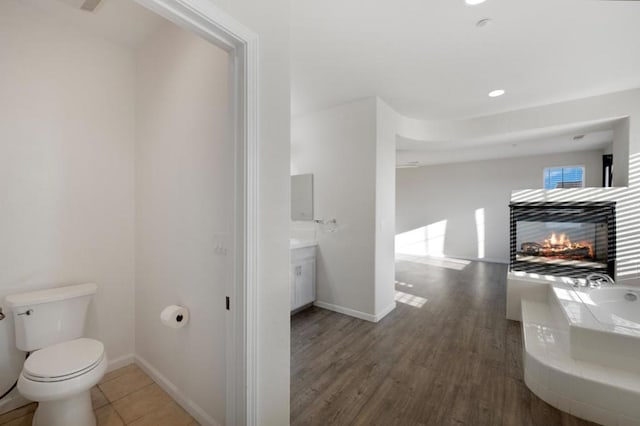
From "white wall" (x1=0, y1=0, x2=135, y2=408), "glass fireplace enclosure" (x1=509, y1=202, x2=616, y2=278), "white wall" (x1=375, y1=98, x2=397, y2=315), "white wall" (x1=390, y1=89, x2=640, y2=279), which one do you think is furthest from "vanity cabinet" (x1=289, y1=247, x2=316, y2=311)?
"white wall" (x1=390, y1=89, x2=640, y2=279)

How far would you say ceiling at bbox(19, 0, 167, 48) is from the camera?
6.04 ft

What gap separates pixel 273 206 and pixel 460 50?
2118mm

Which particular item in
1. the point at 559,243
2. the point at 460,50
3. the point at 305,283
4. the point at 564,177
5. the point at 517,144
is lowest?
the point at 305,283

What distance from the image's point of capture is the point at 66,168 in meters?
2.03

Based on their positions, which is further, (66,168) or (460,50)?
(460,50)

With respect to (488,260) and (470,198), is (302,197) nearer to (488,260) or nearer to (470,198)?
(470,198)

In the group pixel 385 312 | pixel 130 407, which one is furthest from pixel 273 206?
pixel 385 312

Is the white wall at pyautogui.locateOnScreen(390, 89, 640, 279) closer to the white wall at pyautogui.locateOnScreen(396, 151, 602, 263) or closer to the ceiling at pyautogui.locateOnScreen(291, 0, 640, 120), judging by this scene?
the ceiling at pyautogui.locateOnScreen(291, 0, 640, 120)

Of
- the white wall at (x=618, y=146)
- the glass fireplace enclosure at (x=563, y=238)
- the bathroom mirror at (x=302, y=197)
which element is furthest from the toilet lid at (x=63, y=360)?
the white wall at (x=618, y=146)

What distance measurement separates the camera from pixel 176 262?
1.93 metres

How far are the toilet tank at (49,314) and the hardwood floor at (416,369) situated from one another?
1.64m

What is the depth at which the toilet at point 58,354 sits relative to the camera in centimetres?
146

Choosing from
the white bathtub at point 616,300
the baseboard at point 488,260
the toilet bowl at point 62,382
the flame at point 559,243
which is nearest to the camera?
the toilet bowl at point 62,382

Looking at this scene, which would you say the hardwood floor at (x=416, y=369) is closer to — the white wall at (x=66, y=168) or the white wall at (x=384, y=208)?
the white wall at (x=384, y=208)
